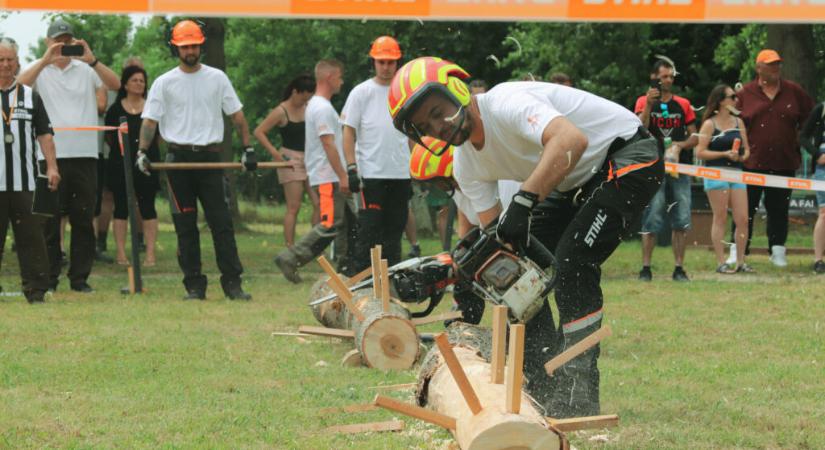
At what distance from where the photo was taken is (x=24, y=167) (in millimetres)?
10109

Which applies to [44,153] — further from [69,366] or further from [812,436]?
[812,436]

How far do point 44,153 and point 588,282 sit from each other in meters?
5.93

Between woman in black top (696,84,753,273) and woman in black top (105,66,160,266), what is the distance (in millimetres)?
5558

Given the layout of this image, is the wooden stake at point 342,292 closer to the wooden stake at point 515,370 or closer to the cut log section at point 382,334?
the cut log section at point 382,334

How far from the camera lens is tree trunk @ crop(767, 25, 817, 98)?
1823 centimetres

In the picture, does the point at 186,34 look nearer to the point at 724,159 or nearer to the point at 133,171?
the point at 133,171

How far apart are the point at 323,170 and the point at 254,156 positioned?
111 cm

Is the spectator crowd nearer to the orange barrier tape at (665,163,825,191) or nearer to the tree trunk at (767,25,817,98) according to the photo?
the orange barrier tape at (665,163,825,191)

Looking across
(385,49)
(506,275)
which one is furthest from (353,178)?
(506,275)

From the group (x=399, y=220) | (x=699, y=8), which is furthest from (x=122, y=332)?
(x=699, y=8)

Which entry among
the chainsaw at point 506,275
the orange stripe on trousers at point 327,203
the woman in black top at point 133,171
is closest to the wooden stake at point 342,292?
the chainsaw at point 506,275

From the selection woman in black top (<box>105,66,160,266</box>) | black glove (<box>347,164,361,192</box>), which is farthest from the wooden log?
woman in black top (<box>105,66,160,266</box>)

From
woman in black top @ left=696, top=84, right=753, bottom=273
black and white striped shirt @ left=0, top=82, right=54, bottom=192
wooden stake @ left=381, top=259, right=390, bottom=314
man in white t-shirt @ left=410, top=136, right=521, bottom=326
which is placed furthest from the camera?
woman in black top @ left=696, top=84, right=753, bottom=273

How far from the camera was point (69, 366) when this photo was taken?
7230 mm
